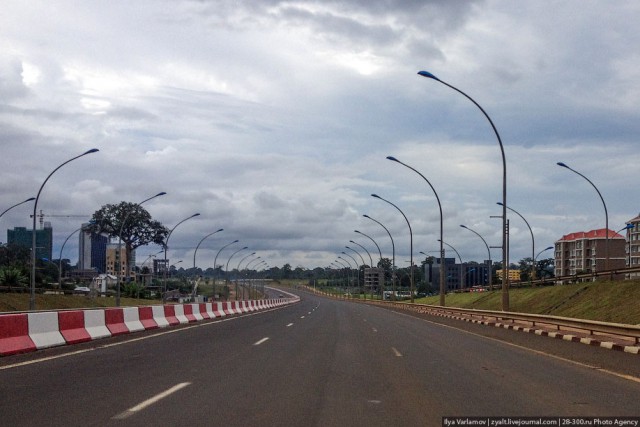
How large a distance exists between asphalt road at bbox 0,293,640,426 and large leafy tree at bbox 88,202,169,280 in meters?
90.2

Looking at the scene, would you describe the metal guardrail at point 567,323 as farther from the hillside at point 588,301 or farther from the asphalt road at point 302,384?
the hillside at point 588,301

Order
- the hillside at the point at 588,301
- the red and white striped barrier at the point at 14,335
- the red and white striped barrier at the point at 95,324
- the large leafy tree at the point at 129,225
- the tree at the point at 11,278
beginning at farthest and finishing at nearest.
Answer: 1. the large leafy tree at the point at 129,225
2. the tree at the point at 11,278
3. the hillside at the point at 588,301
4. the red and white striped barrier at the point at 95,324
5. the red and white striped barrier at the point at 14,335

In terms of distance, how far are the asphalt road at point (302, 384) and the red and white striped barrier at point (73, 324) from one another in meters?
0.58

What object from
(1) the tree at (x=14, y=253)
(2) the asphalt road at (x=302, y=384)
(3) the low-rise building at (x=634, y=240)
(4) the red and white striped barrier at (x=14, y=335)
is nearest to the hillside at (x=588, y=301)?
(2) the asphalt road at (x=302, y=384)

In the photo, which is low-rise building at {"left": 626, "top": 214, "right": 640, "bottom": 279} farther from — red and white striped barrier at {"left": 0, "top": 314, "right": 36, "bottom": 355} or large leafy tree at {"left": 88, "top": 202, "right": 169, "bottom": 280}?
red and white striped barrier at {"left": 0, "top": 314, "right": 36, "bottom": 355}

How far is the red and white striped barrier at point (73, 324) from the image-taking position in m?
16.8

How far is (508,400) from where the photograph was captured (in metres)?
10.3

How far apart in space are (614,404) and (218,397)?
5.28 metres

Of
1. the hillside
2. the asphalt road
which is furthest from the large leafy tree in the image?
the asphalt road

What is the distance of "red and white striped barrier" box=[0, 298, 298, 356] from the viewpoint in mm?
16781

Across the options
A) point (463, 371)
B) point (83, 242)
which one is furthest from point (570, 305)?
point (83, 242)

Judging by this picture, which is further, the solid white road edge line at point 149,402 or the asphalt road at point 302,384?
the asphalt road at point 302,384

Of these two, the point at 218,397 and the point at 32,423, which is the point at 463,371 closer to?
the point at 218,397

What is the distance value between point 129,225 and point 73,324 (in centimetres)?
8902
